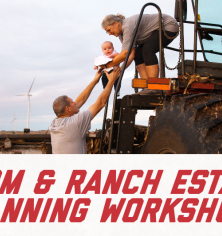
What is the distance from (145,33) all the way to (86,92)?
1432 mm

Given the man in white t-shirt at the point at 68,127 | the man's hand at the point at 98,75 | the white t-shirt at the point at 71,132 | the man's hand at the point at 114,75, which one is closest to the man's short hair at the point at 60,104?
the man in white t-shirt at the point at 68,127

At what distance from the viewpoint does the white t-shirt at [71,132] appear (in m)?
4.18

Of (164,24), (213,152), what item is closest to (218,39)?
(164,24)

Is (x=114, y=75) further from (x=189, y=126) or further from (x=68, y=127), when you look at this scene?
(x=189, y=126)

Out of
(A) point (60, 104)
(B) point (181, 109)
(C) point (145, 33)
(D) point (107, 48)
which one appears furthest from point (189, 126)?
(D) point (107, 48)

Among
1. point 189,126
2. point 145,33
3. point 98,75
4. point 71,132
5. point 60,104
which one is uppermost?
Result: point 145,33

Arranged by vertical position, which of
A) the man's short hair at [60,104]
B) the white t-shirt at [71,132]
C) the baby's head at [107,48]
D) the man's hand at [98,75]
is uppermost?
the baby's head at [107,48]

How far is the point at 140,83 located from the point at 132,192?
1.68 m

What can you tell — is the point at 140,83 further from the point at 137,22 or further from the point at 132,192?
the point at 132,192

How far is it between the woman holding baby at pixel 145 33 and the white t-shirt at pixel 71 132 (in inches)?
54.5

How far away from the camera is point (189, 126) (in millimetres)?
3324

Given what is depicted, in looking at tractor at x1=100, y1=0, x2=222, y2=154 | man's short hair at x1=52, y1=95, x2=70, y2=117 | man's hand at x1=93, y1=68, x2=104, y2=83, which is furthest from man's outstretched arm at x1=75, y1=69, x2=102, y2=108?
man's short hair at x1=52, y1=95, x2=70, y2=117

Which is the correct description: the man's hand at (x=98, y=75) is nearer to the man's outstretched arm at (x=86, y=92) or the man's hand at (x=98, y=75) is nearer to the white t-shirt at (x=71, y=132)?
the man's outstretched arm at (x=86, y=92)

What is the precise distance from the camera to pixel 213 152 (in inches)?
119
